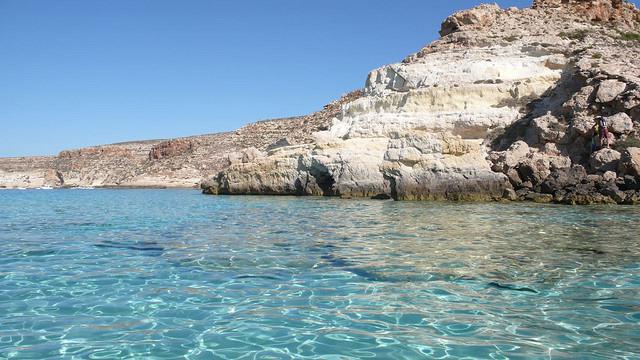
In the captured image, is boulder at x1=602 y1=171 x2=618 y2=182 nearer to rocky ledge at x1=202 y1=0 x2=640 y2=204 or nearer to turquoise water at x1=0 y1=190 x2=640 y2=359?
rocky ledge at x1=202 y1=0 x2=640 y2=204

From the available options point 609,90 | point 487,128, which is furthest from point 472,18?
point 609,90

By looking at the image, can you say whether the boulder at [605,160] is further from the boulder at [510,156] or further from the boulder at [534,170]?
the boulder at [510,156]

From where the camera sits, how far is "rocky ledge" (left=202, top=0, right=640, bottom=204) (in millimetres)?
20594

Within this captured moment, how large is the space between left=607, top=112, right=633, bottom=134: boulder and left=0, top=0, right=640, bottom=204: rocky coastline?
63 mm

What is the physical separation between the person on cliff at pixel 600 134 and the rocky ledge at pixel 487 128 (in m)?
0.26

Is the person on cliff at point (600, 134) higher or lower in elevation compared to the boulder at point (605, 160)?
higher

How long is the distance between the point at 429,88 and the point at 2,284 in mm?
23665

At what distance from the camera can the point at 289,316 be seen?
526 centimetres

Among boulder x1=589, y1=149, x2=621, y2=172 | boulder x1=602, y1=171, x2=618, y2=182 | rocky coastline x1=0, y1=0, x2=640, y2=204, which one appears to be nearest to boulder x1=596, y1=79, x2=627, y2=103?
rocky coastline x1=0, y1=0, x2=640, y2=204

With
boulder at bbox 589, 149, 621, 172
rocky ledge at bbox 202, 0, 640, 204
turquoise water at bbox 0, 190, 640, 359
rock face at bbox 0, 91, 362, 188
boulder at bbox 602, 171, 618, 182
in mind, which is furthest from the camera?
rock face at bbox 0, 91, 362, 188

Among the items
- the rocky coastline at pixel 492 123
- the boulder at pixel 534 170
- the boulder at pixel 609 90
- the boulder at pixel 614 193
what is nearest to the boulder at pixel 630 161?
the rocky coastline at pixel 492 123

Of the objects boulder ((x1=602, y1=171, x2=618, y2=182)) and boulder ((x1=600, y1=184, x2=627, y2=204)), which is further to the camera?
boulder ((x1=602, y1=171, x2=618, y2=182))

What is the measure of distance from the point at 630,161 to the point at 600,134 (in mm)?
2261

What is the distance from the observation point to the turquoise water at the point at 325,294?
445cm
